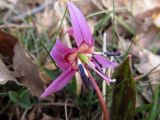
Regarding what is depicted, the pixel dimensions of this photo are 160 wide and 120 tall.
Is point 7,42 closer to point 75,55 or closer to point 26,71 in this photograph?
point 26,71

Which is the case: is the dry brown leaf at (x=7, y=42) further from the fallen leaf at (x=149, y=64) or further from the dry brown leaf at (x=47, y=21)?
the fallen leaf at (x=149, y=64)

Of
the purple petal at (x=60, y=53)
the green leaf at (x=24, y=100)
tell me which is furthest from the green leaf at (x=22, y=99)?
the purple petal at (x=60, y=53)

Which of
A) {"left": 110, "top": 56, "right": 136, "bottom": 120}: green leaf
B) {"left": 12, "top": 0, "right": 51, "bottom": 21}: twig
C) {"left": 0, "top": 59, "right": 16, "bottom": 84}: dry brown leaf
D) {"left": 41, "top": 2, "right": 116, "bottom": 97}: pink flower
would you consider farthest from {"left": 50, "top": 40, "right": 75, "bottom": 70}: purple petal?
{"left": 12, "top": 0, "right": 51, "bottom": 21}: twig

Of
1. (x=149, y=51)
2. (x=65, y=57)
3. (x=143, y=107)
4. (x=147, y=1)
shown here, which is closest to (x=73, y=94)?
(x=143, y=107)

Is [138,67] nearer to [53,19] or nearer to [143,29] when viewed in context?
[143,29]

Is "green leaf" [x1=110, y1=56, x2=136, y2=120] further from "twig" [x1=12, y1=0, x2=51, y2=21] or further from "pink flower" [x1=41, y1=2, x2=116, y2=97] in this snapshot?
"twig" [x1=12, y1=0, x2=51, y2=21]
